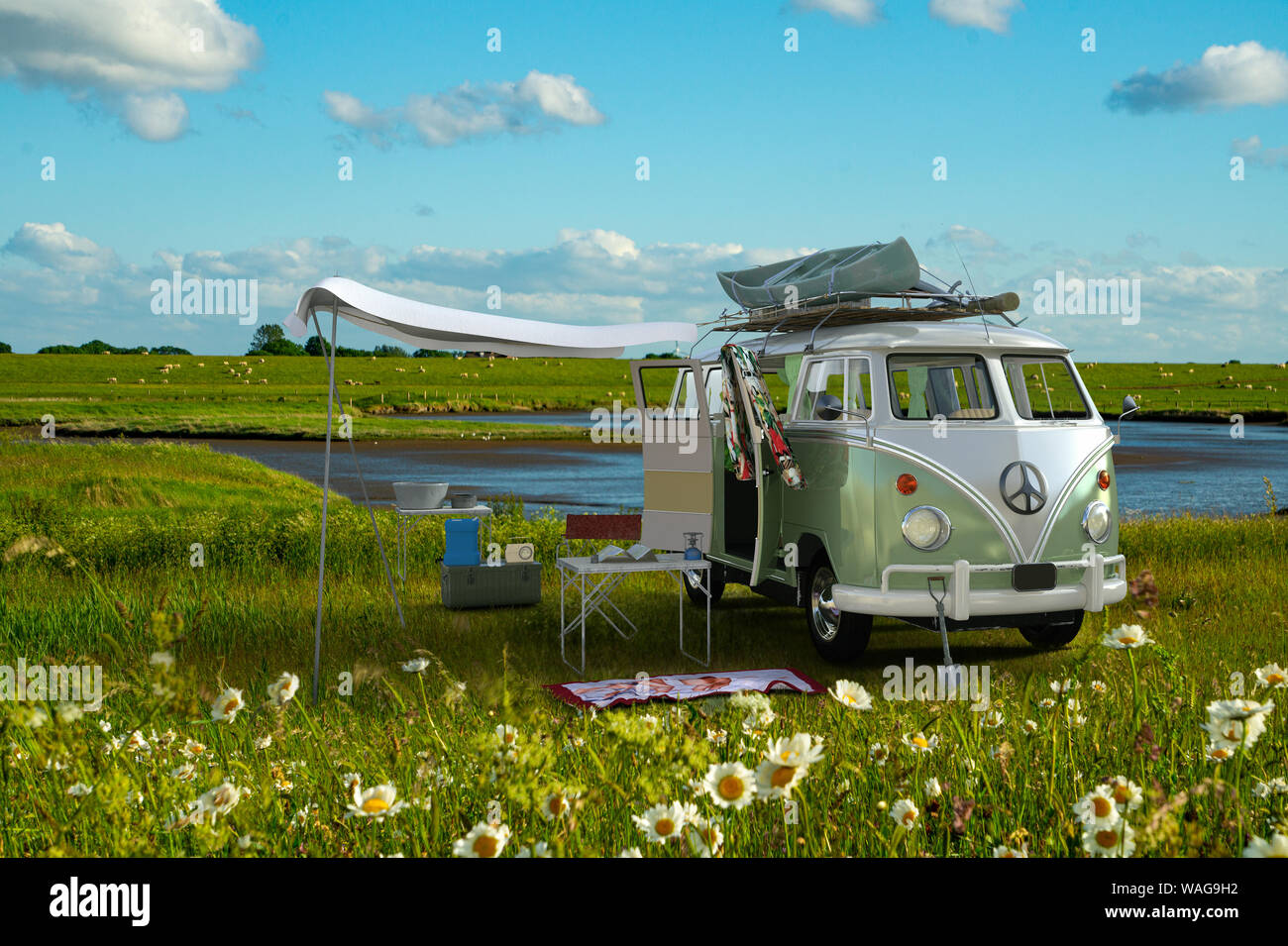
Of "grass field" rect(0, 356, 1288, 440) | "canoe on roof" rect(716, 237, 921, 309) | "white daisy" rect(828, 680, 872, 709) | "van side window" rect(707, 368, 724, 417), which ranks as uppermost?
"grass field" rect(0, 356, 1288, 440)

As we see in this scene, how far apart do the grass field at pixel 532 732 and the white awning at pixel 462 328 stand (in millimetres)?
2295

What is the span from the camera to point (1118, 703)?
4.78m

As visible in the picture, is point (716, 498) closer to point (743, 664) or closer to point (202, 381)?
point (743, 664)

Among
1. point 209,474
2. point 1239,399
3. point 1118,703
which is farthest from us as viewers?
point 1239,399

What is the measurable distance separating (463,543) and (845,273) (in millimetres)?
4155

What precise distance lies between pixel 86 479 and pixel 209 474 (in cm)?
375

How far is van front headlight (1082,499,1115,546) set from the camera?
7.27 meters

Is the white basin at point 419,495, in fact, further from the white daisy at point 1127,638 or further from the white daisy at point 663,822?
the white daisy at point 663,822

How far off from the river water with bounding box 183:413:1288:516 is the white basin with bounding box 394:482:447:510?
684 cm

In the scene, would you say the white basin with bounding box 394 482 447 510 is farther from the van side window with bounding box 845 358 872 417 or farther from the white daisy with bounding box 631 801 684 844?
the white daisy with bounding box 631 801 684 844

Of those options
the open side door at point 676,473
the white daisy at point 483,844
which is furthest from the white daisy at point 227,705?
the open side door at point 676,473

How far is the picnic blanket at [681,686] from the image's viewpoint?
6250 millimetres

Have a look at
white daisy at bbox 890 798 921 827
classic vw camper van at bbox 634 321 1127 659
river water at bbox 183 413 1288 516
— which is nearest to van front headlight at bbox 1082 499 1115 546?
classic vw camper van at bbox 634 321 1127 659
